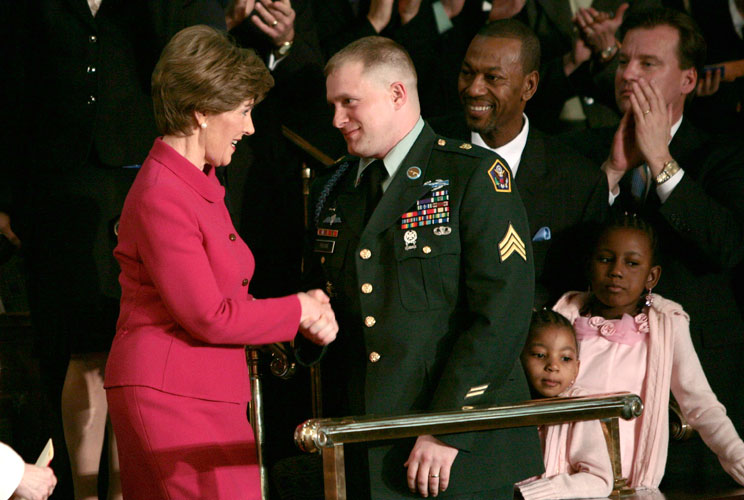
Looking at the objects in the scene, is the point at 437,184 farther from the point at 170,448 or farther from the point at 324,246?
the point at 170,448

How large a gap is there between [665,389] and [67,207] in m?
1.84

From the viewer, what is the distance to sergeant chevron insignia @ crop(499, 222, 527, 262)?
226cm

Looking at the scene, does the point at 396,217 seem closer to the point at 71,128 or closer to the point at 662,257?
the point at 71,128

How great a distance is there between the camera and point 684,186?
130 inches

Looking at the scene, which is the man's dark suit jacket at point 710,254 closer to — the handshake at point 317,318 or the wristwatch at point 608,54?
the wristwatch at point 608,54

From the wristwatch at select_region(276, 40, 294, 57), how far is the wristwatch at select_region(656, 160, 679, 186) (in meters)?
1.37

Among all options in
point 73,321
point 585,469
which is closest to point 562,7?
point 585,469

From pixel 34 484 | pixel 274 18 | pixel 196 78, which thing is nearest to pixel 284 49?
pixel 274 18

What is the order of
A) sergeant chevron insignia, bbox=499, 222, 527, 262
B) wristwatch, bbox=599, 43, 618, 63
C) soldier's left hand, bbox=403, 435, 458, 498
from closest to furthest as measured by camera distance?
soldier's left hand, bbox=403, 435, 458, 498 → sergeant chevron insignia, bbox=499, 222, 527, 262 → wristwatch, bbox=599, 43, 618, 63

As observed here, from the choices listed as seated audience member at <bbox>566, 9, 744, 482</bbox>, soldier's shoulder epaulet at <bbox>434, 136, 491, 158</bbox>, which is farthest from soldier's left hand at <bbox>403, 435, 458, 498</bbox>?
seated audience member at <bbox>566, 9, 744, 482</bbox>

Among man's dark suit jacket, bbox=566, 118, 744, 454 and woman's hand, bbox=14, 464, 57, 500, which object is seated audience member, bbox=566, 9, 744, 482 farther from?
woman's hand, bbox=14, 464, 57, 500

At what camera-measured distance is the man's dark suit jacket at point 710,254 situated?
130 inches

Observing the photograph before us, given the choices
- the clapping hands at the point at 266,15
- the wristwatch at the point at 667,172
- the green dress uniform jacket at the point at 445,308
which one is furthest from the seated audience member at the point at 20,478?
the wristwatch at the point at 667,172

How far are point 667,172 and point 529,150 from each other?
0.47m
